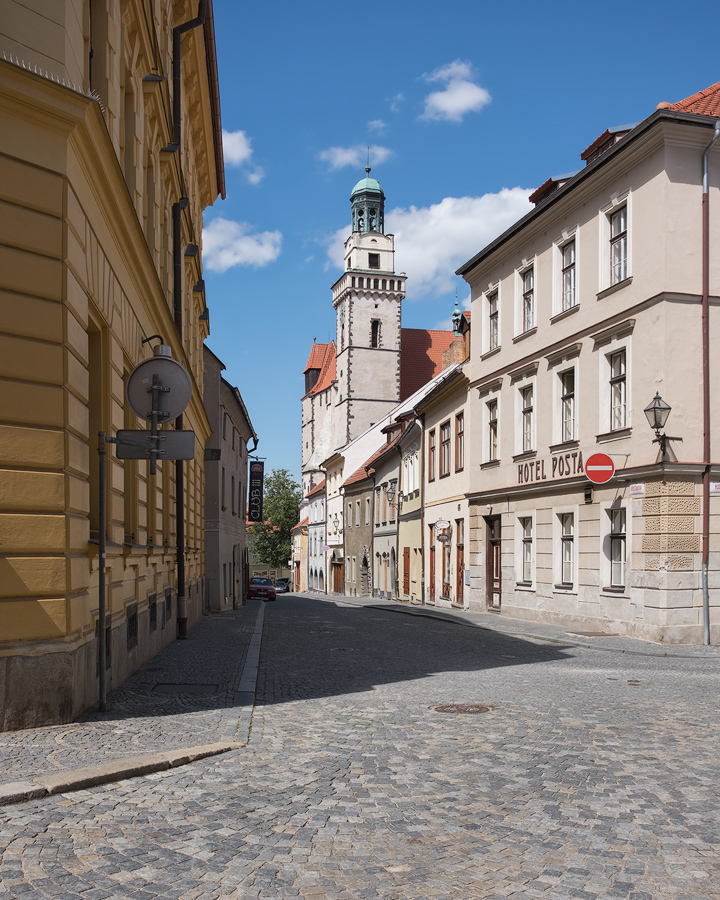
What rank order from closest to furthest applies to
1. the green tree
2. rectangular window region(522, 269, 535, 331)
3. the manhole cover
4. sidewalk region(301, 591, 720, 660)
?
the manhole cover → sidewalk region(301, 591, 720, 660) → rectangular window region(522, 269, 535, 331) → the green tree

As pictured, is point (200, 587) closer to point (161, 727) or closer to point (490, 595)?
point (490, 595)

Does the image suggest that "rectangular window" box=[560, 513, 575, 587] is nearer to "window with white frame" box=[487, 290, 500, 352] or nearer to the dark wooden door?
"window with white frame" box=[487, 290, 500, 352]

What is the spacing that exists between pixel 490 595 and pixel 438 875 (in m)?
23.8

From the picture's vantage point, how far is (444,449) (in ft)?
113

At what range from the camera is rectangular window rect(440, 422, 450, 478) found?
33.9m

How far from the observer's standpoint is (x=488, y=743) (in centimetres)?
Result: 791

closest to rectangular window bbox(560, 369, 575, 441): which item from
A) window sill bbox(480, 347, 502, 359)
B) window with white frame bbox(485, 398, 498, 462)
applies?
window sill bbox(480, 347, 502, 359)

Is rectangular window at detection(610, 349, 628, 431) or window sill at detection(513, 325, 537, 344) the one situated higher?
window sill at detection(513, 325, 537, 344)

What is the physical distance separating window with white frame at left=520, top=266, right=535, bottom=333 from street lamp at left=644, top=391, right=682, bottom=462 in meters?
7.22

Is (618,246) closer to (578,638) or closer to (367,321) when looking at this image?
(578,638)

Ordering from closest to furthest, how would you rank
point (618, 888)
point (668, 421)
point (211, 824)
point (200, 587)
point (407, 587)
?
point (618, 888)
point (211, 824)
point (668, 421)
point (200, 587)
point (407, 587)

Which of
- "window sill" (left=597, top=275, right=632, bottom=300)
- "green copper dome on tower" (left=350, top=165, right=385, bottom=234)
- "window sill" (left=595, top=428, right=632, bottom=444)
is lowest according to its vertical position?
"window sill" (left=595, top=428, right=632, bottom=444)

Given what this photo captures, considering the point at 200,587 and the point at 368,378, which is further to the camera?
the point at 368,378

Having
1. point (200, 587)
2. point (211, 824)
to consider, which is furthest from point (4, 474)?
point (200, 587)
